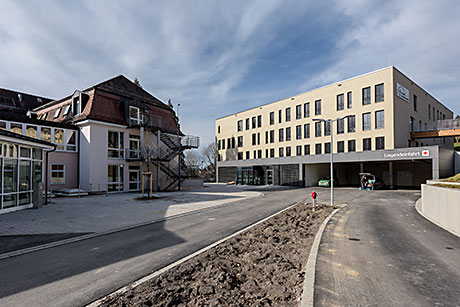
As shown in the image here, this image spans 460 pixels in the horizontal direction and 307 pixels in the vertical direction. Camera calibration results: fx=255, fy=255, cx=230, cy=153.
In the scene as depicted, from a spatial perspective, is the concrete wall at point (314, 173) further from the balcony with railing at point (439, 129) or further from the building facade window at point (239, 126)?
the building facade window at point (239, 126)

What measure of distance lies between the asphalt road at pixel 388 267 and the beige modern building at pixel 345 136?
16.4m

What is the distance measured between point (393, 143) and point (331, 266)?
27097 mm

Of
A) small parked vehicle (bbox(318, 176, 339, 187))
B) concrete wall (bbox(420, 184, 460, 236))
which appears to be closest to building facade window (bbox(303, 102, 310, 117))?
small parked vehicle (bbox(318, 176, 339, 187))

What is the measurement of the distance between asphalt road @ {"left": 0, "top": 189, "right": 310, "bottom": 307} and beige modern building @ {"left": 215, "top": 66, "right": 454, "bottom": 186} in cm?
1982

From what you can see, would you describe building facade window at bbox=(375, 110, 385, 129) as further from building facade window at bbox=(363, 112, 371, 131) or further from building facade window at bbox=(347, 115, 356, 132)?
building facade window at bbox=(347, 115, 356, 132)

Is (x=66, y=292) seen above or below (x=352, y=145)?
below

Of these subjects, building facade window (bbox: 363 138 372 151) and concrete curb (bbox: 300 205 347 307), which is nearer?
concrete curb (bbox: 300 205 347 307)

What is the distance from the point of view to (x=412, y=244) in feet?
23.0

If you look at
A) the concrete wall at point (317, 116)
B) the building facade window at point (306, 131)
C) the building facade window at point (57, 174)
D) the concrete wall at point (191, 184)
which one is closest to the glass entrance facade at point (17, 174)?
the building facade window at point (57, 174)

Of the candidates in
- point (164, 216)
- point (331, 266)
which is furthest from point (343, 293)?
point (164, 216)

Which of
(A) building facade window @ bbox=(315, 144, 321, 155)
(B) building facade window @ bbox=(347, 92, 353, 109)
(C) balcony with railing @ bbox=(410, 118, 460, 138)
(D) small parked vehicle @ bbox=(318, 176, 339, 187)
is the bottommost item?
(D) small parked vehicle @ bbox=(318, 176, 339, 187)

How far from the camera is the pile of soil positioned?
388cm

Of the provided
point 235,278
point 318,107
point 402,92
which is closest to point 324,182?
point 318,107

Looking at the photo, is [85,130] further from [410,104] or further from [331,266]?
[410,104]
